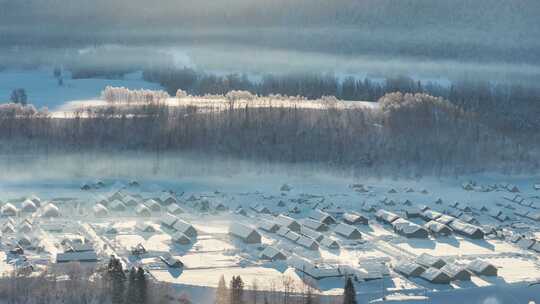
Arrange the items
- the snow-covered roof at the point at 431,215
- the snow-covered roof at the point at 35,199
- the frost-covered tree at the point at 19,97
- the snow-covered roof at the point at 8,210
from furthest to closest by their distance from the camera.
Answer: the frost-covered tree at the point at 19,97 → the snow-covered roof at the point at 35,199 → the snow-covered roof at the point at 431,215 → the snow-covered roof at the point at 8,210

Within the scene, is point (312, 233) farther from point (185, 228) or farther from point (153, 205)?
point (153, 205)

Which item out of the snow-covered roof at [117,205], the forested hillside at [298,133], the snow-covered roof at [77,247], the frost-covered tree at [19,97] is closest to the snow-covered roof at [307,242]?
the snow-covered roof at [77,247]

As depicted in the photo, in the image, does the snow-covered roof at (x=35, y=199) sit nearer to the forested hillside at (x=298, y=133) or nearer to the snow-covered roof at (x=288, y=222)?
the snow-covered roof at (x=288, y=222)

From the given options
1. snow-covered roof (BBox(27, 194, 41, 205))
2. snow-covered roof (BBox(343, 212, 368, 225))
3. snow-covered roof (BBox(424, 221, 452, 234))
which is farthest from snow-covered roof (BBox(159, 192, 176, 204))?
snow-covered roof (BBox(424, 221, 452, 234))

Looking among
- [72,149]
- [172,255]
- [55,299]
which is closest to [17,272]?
[55,299]

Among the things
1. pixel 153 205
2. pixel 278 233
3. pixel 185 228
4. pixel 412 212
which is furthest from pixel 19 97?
pixel 278 233

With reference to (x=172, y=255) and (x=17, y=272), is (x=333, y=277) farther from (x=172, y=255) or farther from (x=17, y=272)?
(x=17, y=272)
